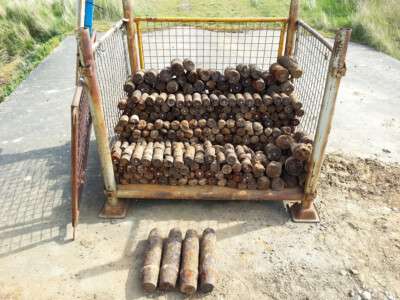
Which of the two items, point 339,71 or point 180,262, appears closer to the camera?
point 339,71

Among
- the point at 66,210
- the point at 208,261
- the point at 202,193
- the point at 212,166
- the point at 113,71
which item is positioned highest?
the point at 113,71

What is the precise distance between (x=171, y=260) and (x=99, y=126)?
5.62 feet

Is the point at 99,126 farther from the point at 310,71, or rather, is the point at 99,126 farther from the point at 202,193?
the point at 310,71

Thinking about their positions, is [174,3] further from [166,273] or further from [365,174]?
[166,273]

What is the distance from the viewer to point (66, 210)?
Result: 503 cm

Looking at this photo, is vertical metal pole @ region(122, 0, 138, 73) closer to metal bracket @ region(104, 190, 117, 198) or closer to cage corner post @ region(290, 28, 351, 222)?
metal bracket @ region(104, 190, 117, 198)

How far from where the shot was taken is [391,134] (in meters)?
6.77

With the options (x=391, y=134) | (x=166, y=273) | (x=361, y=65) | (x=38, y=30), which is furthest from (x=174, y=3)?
(x=166, y=273)

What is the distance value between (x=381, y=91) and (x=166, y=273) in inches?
273

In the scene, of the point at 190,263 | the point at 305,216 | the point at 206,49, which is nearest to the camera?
the point at 190,263

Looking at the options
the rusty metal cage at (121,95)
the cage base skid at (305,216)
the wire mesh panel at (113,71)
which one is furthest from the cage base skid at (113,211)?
the cage base skid at (305,216)

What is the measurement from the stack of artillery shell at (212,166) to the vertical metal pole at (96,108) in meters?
0.20

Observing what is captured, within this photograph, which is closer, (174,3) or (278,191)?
(278,191)

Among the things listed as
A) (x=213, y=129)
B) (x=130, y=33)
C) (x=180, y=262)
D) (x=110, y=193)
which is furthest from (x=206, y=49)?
(x=180, y=262)
